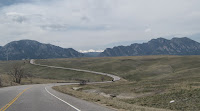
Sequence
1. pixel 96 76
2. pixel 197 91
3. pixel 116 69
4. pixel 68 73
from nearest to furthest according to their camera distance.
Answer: pixel 197 91, pixel 96 76, pixel 68 73, pixel 116 69

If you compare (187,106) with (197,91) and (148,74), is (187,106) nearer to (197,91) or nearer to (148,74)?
(197,91)

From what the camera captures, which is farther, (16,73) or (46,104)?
(16,73)

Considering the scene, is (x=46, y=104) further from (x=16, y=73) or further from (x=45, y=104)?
(x=16, y=73)

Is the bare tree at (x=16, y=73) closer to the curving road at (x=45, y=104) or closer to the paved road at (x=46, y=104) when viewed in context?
the curving road at (x=45, y=104)

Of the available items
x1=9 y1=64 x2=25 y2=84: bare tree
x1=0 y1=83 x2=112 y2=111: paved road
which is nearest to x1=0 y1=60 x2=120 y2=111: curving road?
x1=0 y1=83 x2=112 y2=111: paved road

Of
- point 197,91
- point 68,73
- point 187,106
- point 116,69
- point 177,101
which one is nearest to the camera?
point 187,106

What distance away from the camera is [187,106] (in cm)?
1825

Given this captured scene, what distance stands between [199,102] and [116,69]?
98.9m

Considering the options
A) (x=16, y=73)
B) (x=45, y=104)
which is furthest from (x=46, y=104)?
(x=16, y=73)

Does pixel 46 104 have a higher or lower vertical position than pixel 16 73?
higher

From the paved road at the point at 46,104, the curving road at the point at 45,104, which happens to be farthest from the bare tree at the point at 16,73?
the paved road at the point at 46,104

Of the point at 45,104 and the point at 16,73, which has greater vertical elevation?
the point at 45,104

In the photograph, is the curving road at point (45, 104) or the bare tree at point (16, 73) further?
the bare tree at point (16, 73)

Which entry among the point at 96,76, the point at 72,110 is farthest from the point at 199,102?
the point at 96,76
